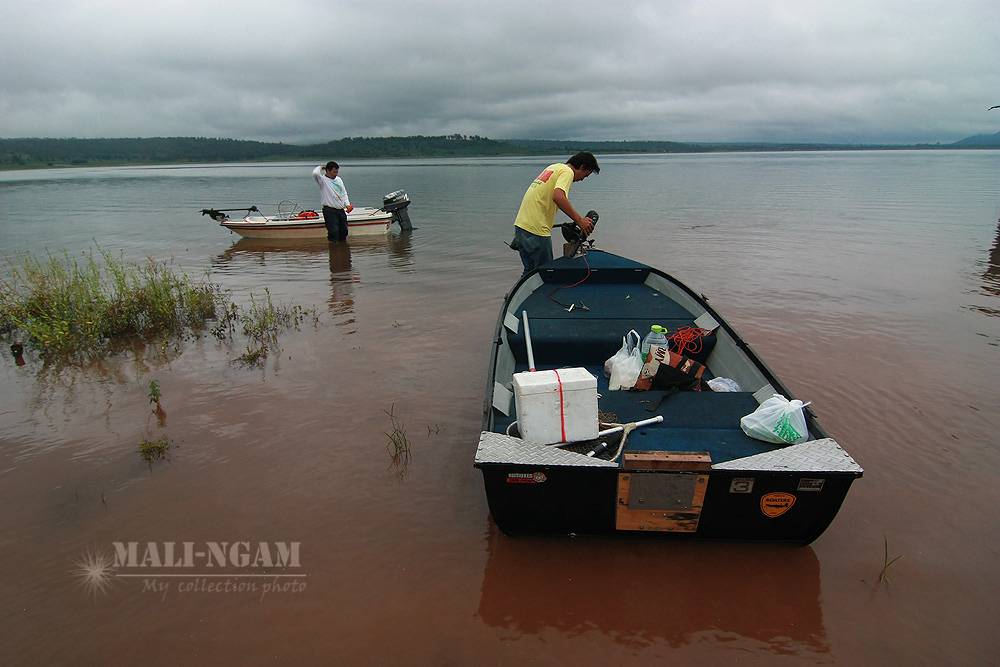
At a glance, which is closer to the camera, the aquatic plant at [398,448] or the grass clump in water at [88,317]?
the aquatic plant at [398,448]

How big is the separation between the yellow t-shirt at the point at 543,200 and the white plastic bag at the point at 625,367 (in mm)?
2819

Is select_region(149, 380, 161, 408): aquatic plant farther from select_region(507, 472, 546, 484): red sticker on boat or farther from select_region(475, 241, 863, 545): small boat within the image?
select_region(507, 472, 546, 484): red sticker on boat

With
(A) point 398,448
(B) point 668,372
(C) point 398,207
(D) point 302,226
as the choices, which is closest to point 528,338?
(B) point 668,372

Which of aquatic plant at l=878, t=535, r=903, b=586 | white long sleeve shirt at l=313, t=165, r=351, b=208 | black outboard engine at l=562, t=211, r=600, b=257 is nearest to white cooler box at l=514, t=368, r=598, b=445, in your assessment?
aquatic plant at l=878, t=535, r=903, b=586

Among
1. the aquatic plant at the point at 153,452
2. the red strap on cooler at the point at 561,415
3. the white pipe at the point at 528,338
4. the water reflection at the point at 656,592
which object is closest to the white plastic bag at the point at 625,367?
the white pipe at the point at 528,338

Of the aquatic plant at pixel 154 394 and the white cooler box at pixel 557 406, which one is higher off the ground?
the white cooler box at pixel 557 406

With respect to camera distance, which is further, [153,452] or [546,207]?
[546,207]

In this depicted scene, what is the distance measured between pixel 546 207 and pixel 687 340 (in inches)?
115

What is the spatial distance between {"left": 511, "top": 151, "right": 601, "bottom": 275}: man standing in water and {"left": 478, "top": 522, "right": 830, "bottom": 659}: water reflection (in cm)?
439

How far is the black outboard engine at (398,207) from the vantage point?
16.7 metres

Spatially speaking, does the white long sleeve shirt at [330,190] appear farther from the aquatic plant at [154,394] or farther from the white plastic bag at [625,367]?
the white plastic bag at [625,367]

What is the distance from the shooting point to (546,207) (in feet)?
23.9

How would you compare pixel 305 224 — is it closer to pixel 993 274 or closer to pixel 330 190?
pixel 330 190

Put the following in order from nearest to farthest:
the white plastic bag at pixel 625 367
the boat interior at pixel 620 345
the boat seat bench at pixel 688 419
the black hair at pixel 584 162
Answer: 1. the boat seat bench at pixel 688 419
2. the boat interior at pixel 620 345
3. the white plastic bag at pixel 625 367
4. the black hair at pixel 584 162
